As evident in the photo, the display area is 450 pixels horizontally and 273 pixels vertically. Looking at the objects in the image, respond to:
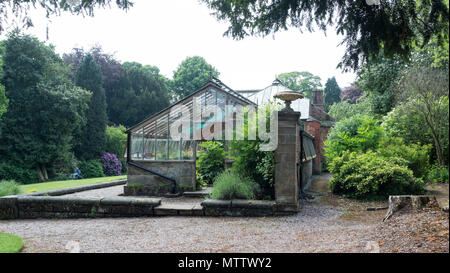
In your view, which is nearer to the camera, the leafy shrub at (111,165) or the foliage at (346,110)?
the leafy shrub at (111,165)

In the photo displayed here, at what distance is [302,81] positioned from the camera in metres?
47.8

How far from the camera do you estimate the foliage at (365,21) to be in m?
4.75

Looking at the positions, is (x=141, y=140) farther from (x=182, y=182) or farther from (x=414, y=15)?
(x=414, y=15)

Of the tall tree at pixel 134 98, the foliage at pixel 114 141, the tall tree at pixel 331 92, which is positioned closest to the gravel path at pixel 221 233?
the foliage at pixel 114 141

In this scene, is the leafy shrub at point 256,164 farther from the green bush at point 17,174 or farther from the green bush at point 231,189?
the green bush at point 17,174

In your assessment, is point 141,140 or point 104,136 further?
point 104,136

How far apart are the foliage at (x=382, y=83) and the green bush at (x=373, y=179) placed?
774 cm

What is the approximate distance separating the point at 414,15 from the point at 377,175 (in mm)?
5262

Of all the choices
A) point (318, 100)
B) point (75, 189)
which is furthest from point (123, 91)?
point (75, 189)

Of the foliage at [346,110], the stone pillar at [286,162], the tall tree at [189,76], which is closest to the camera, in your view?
the stone pillar at [286,162]

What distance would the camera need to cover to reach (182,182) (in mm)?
10742

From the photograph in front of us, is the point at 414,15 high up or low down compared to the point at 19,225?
up

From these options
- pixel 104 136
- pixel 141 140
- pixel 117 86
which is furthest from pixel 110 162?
pixel 141 140
